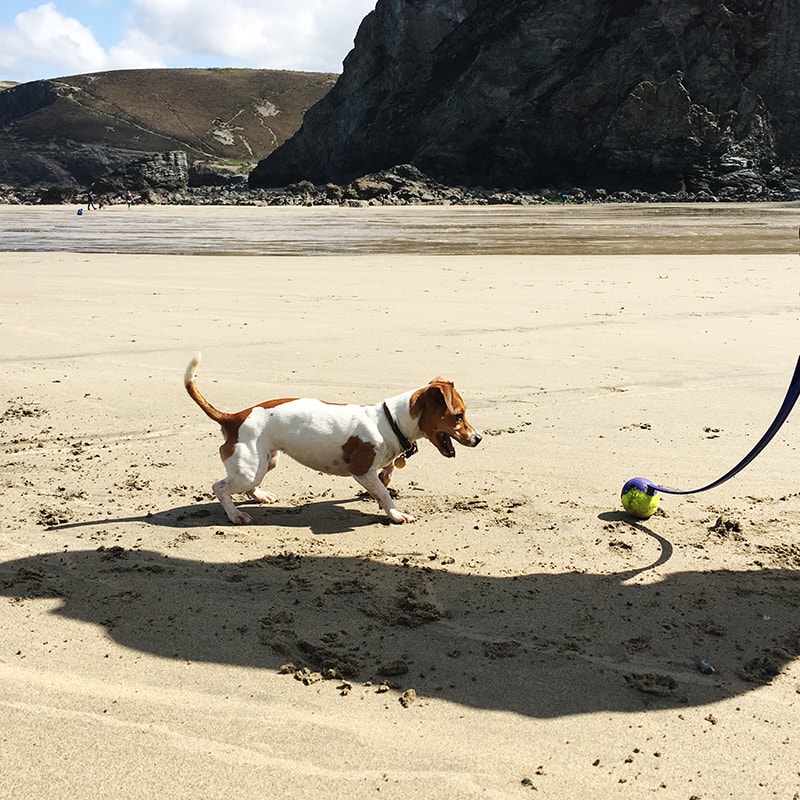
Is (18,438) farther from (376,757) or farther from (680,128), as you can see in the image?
(680,128)

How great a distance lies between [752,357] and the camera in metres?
7.82

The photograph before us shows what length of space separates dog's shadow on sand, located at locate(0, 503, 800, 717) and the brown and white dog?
55cm

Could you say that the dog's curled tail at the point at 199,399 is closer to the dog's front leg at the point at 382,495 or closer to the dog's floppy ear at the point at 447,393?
the dog's front leg at the point at 382,495

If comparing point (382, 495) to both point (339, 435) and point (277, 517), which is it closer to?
point (339, 435)

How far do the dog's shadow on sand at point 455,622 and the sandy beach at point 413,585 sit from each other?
1cm

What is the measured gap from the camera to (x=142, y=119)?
137m

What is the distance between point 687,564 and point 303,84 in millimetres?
168195

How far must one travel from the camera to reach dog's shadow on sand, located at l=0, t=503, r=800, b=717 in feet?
10.3

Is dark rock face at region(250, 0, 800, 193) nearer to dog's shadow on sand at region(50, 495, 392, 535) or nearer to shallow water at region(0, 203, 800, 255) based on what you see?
shallow water at region(0, 203, 800, 255)

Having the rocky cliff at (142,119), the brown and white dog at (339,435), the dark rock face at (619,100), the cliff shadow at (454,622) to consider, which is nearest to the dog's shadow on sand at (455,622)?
the cliff shadow at (454,622)

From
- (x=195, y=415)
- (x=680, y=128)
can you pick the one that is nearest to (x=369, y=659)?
(x=195, y=415)

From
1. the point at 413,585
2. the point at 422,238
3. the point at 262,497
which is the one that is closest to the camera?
the point at 413,585

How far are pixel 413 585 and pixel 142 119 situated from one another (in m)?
147

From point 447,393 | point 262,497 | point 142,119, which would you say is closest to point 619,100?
point 447,393
